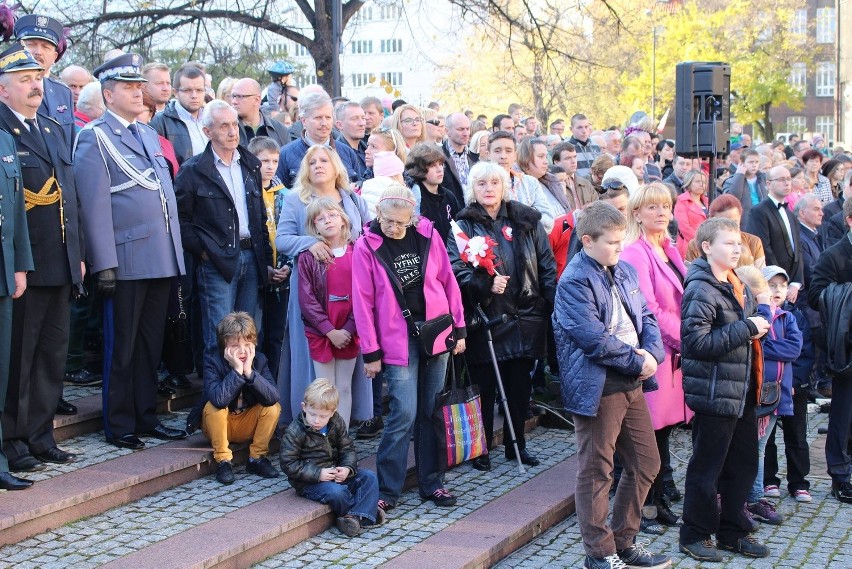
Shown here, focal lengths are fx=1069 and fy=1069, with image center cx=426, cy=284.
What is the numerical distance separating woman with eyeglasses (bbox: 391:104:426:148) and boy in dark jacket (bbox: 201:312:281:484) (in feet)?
10.4

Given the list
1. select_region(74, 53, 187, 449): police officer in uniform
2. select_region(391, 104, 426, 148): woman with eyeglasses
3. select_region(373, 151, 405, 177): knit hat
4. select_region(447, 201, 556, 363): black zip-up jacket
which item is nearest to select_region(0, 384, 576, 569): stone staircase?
select_region(74, 53, 187, 449): police officer in uniform

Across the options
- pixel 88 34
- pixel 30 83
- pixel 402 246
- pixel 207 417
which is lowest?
pixel 207 417

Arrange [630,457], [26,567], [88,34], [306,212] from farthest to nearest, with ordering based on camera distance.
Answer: [88,34] < [306,212] < [630,457] < [26,567]

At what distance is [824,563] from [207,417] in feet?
12.1

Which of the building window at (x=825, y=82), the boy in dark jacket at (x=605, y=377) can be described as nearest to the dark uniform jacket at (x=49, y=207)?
the boy in dark jacket at (x=605, y=377)

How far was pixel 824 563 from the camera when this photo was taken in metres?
6.04

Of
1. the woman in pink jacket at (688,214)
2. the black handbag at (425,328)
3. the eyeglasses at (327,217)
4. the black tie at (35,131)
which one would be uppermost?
the black tie at (35,131)

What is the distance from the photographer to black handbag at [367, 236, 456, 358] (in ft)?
20.8

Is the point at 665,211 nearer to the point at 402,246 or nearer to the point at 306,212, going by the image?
the point at 402,246

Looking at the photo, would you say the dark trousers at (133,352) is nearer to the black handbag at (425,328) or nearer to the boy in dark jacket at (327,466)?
the boy in dark jacket at (327,466)

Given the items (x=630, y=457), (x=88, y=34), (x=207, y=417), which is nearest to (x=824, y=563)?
(x=630, y=457)

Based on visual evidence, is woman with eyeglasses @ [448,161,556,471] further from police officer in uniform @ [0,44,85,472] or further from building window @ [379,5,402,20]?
building window @ [379,5,402,20]

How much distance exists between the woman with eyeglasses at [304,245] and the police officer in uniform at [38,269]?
1.37 m

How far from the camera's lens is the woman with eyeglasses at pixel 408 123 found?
30.3 feet
